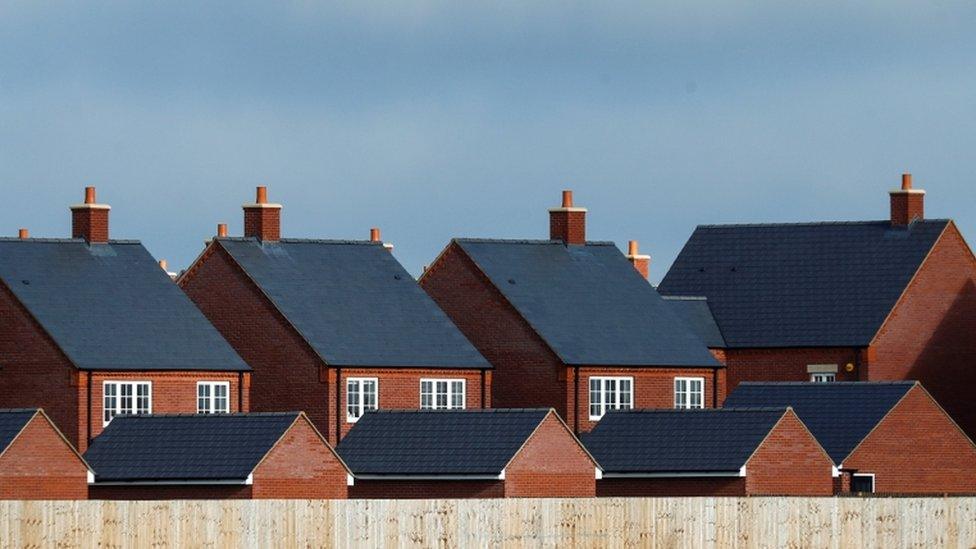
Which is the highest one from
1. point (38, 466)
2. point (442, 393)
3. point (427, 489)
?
point (442, 393)

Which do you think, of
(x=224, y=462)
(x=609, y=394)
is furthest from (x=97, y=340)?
(x=609, y=394)

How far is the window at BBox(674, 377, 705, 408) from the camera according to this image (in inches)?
3514

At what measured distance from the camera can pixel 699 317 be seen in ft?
317

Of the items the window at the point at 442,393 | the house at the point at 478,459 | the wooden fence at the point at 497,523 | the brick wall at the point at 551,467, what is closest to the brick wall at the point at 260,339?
the window at the point at 442,393

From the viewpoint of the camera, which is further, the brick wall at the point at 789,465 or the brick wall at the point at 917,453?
the brick wall at the point at 917,453

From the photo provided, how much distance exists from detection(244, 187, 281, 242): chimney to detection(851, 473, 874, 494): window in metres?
18.7

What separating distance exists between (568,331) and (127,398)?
1499 centimetres

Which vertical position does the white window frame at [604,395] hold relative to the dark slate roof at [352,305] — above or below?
below

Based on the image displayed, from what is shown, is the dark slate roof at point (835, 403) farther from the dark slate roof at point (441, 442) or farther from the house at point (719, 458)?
the dark slate roof at point (441, 442)

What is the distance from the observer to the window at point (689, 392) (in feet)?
293

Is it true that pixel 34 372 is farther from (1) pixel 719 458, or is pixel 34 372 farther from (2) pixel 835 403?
(2) pixel 835 403

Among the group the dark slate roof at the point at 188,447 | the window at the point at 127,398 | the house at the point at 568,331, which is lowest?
the dark slate roof at the point at 188,447

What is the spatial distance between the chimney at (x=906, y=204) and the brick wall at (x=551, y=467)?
2287 cm

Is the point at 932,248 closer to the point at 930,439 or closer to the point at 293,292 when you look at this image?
the point at 930,439
